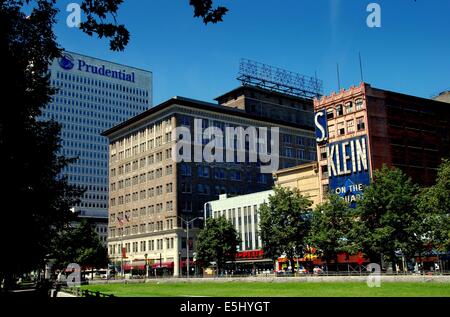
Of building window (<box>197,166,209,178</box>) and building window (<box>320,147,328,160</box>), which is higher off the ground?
building window (<box>197,166,209,178</box>)

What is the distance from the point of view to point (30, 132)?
20.1 metres

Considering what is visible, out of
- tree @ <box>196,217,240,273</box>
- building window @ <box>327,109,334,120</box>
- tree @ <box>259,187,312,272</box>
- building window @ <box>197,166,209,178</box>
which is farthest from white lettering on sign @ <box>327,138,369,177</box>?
building window @ <box>197,166,209,178</box>

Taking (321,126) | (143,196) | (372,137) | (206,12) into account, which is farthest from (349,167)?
→ (206,12)

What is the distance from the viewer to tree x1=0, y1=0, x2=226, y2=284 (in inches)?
550

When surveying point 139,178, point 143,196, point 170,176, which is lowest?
point 143,196

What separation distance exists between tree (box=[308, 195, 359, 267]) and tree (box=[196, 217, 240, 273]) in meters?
22.1

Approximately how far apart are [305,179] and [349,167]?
41.2ft

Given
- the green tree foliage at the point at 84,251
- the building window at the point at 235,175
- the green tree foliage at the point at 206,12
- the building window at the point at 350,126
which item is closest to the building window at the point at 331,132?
the building window at the point at 350,126

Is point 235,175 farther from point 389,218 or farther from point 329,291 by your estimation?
point 329,291

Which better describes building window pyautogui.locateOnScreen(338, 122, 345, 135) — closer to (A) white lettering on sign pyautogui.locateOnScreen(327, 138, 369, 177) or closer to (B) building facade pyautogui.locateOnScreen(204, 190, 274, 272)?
(A) white lettering on sign pyautogui.locateOnScreen(327, 138, 369, 177)

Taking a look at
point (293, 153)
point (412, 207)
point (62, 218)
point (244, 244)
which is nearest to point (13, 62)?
point (62, 218)

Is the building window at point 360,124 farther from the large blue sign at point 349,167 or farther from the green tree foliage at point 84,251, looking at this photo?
the green tree foliage at point 84,251

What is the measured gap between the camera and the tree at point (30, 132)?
45.8 feet

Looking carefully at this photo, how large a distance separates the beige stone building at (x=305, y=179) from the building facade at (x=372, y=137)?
2847 mm
